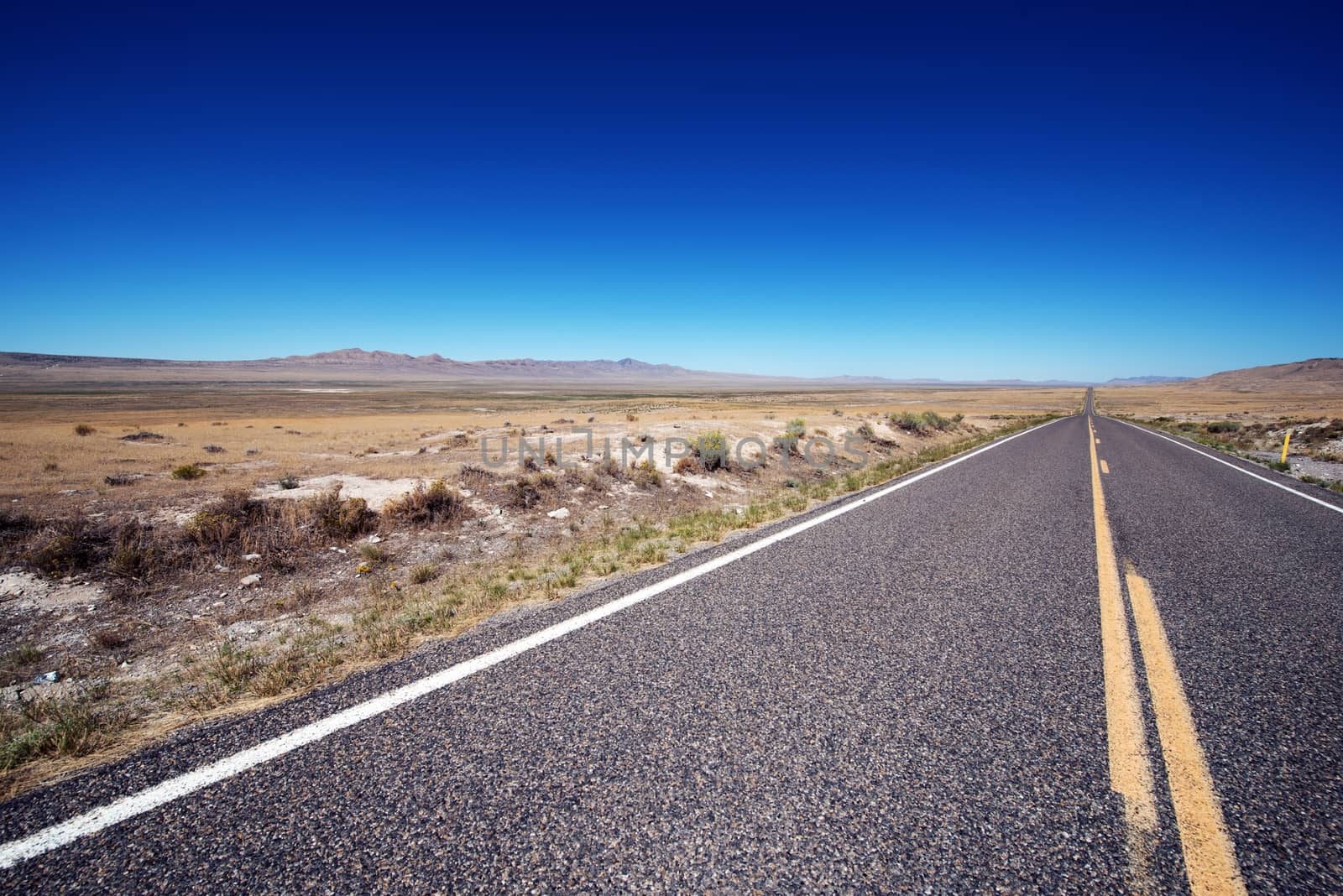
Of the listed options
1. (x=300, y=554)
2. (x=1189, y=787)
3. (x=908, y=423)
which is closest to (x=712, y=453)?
(x=300, y=554)

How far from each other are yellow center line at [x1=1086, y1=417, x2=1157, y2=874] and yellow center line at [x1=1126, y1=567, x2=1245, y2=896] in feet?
0.27

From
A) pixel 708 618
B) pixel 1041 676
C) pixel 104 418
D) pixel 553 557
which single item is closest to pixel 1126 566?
pixel 1041 676

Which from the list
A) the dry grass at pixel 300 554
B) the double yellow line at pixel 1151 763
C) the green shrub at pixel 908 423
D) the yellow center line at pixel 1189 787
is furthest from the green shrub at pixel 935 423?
the yellow center line at pixel 1189 787

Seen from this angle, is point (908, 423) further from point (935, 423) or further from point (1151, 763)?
point (1151, 763)

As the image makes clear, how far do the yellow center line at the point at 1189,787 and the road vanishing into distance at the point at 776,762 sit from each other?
0.01 m

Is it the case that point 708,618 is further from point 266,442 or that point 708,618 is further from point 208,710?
point 266,442

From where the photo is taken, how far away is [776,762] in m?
2.46

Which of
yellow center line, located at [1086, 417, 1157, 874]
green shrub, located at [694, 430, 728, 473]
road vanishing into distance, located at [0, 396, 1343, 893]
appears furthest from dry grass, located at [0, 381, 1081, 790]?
yellow center line, located at [1086, 417, 1157, 874]

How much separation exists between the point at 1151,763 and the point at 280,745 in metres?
3.98

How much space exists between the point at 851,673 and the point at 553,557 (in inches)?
165

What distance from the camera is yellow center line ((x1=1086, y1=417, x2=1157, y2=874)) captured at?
204cm

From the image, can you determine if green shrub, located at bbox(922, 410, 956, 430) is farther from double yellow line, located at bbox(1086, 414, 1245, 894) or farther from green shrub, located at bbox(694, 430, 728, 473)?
double yellow line, located at bbox(1086, 414, 1245, 894)

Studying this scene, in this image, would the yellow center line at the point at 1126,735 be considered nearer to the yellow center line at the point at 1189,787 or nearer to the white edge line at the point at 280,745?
the yellow center line at the point at 1189,787

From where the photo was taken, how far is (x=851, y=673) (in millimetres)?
3189
